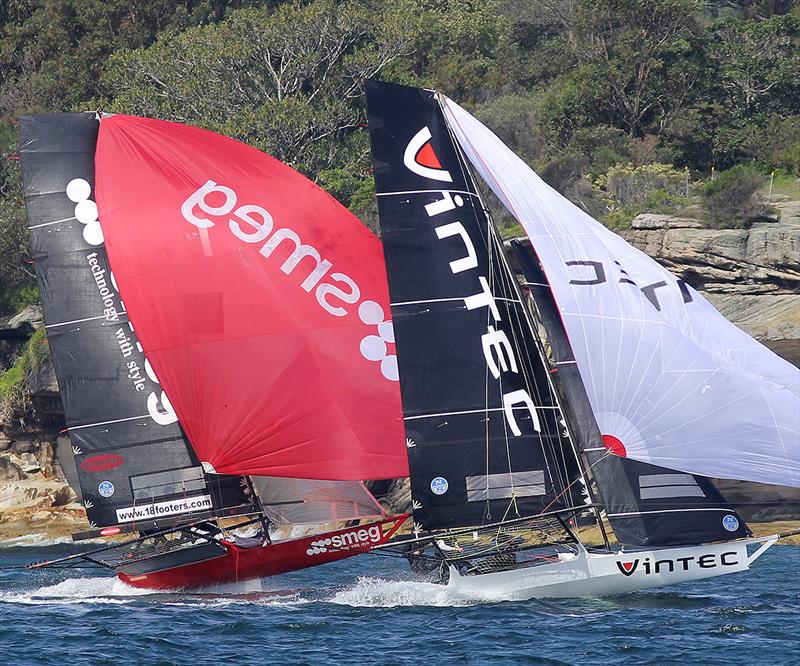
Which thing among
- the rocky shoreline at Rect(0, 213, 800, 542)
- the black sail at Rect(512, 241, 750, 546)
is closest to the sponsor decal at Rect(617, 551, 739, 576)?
the black sail at Rect(512, 241, 750, 546)

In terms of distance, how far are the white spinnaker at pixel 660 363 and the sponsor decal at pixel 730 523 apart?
1129 millimetres

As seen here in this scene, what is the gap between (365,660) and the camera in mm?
16844

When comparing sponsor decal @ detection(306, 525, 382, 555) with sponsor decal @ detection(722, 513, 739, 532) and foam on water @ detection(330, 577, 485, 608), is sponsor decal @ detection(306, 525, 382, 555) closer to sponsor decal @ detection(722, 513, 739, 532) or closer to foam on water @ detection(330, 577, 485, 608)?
foam on water @ detection(330, 577, 485, 608)

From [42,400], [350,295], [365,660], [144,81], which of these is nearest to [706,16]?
[144,81]

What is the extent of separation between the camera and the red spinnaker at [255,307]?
75.7 ft

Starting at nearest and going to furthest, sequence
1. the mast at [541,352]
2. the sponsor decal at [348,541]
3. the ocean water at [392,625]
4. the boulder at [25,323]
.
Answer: the ocean water at [392,625] → the mast at [541,352] → the sponsor decal at [348,541] → the boulder at [25,323]

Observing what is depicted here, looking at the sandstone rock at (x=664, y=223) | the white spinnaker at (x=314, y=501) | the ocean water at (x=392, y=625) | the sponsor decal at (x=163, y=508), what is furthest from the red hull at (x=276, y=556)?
the sandstone rock at (x=664, y=223)

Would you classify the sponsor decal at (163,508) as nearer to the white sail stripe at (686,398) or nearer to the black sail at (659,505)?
the black sail at (659,505)

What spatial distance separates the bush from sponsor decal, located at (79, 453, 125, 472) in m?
18.5

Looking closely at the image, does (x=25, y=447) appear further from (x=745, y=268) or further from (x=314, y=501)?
(x=745, y=268)

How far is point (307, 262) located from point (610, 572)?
7.37 m

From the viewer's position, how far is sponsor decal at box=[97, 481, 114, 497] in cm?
2398

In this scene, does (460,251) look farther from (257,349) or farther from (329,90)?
(329,90)

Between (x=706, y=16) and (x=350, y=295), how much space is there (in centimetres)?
4655
